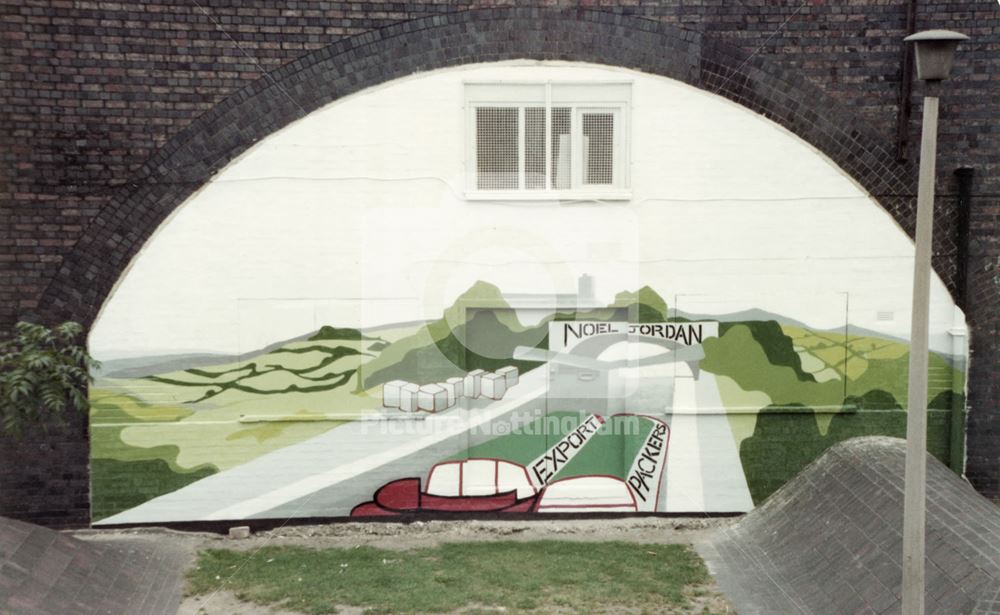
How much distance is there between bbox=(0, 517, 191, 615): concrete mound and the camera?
663 centimetres

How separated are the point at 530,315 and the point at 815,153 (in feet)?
11.1

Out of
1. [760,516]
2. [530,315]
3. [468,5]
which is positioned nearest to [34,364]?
[530,315]

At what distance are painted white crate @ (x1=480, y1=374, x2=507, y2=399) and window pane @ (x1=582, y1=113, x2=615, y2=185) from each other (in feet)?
7.33

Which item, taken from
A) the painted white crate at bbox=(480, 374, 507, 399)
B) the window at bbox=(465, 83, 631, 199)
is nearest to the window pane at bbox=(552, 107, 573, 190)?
the window at bbox=(465, 83, 631, 199)

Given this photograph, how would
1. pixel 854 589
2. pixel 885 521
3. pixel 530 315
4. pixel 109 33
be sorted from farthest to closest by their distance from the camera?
pixel 530 315, pixel 109 33, pixel 885 521, pixel 854 589

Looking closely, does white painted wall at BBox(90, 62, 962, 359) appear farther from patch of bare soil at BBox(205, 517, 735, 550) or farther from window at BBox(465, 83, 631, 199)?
patch of bare soil at BBox(205, 517, 735, 550)

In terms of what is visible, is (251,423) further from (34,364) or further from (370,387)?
(34,364)

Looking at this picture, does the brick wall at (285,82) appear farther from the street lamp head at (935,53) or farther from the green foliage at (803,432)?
the street lamp head at (935,53)

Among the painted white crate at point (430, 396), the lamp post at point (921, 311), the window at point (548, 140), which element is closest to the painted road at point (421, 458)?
the painted white crate at point (430, 396)

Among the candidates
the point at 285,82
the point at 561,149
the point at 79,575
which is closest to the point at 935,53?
the point at 561,149

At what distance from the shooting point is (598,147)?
9.05 metres

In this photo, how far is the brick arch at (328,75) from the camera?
8.73 metres

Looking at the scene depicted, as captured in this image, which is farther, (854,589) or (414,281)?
(414,281)

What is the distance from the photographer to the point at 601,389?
9.20 metres
